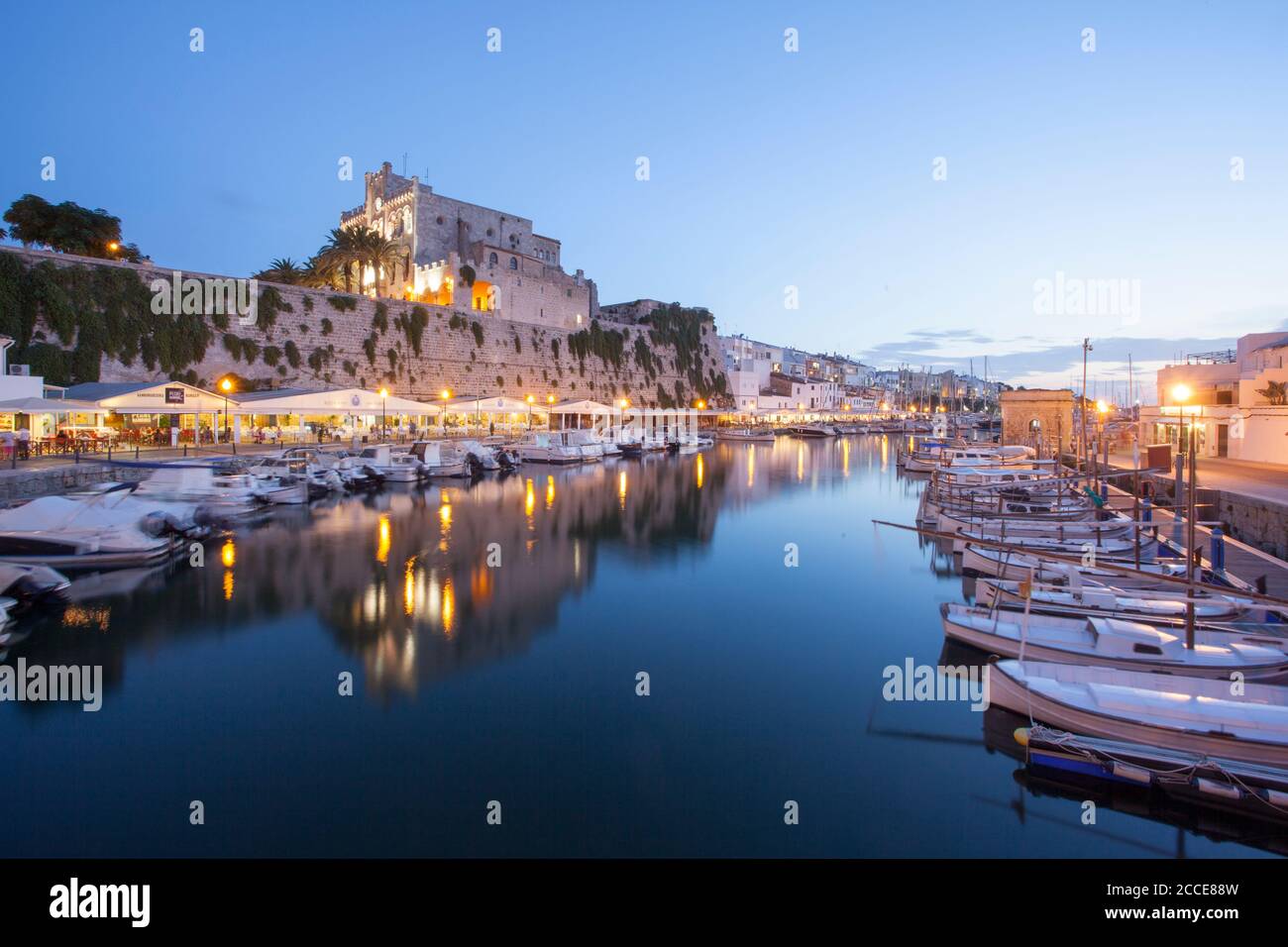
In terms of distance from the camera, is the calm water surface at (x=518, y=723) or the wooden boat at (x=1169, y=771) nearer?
the wooden boat at (x=1169, y=771)

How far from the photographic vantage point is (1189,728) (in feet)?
15.7

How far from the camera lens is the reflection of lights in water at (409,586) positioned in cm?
951

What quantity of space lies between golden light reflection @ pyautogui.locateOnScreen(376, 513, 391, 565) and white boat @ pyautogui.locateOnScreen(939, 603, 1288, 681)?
30.0ft

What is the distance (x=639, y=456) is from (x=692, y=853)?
29670 millimetres

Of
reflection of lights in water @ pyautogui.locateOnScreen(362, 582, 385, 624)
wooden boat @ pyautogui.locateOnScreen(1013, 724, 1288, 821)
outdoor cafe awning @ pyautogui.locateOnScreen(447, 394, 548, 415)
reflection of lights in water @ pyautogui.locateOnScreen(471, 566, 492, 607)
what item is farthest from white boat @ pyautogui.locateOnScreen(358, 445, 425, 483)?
wooden boat @ pyautogui.locateOnScreen(1013, 724, 1288, 821)

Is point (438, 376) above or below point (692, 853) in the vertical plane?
above

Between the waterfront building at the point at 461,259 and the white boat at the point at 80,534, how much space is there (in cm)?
2788

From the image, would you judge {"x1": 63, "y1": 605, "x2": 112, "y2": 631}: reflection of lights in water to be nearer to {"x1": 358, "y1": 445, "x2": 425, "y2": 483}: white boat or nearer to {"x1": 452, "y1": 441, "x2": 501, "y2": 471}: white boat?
{"x1": 358, "y1": 445, "x2": 425, "y2": 483}: white boat

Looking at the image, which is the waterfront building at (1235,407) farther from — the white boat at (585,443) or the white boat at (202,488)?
the white boat at (585,443)

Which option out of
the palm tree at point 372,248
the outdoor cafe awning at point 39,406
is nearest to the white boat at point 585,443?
the palm tree at point 372,248

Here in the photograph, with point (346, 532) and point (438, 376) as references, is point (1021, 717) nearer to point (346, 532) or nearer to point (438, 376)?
point (346, 532)

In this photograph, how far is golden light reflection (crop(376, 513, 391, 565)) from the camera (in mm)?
12125
